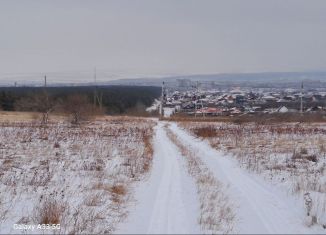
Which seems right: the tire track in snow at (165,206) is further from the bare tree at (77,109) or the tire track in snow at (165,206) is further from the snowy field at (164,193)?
the bare tree at (77,109)

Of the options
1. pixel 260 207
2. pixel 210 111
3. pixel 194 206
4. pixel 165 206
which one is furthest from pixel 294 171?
pixel 210 111

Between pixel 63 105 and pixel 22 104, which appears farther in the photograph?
pixel 22 104

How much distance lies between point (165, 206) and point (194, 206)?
552 millimetres

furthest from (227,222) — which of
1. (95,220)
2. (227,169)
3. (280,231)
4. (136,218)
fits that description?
(227,169)

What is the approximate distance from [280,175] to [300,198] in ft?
9.19

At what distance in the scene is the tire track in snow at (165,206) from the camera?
6703 mm

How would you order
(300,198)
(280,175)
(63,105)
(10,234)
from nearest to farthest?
(10,234), (300,198), (280,175), (63,105)

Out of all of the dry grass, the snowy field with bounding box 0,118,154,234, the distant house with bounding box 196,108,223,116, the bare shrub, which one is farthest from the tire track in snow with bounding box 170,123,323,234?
the distant house with bounding box 196,108,223,116

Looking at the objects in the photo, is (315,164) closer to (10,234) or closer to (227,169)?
(227,169)

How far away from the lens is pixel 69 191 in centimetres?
933

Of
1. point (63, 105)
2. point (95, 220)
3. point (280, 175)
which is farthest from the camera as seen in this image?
point (63, 105)

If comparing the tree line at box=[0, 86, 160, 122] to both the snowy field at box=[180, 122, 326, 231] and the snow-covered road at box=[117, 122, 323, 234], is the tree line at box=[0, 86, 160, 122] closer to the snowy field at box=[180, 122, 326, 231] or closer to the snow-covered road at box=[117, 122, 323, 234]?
the snowy field at box=[180, 122, 326, 231]

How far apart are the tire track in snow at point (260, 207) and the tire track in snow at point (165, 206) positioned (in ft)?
2.78

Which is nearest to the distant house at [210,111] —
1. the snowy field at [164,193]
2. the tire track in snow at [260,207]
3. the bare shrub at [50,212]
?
the snowy field at [164,193]
